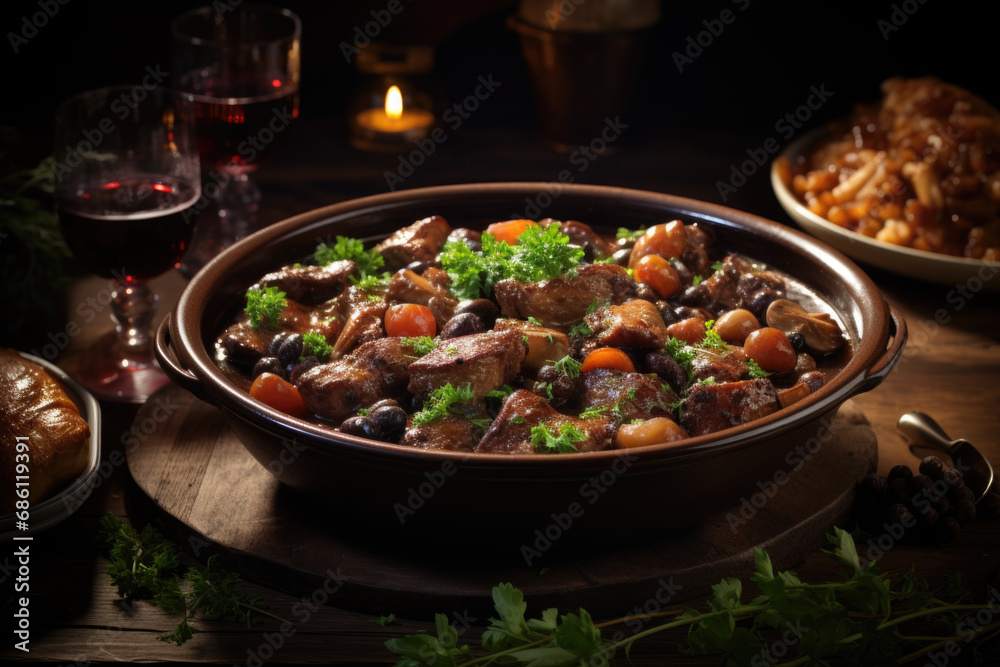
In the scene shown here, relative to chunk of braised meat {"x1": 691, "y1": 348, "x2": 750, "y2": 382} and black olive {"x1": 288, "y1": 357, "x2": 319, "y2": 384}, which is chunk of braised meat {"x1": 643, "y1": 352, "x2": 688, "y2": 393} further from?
black olive {"x1": 288, "y1": 357, "x2": 319, "y2": 384}

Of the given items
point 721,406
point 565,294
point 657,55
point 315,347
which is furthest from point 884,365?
point 657,55

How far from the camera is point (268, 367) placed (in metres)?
2.90

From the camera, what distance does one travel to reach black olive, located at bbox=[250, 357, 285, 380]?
114 inches

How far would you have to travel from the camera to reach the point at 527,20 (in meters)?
5.15

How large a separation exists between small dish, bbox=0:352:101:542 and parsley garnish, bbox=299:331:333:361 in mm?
678

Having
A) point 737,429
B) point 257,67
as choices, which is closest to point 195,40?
point 257,67

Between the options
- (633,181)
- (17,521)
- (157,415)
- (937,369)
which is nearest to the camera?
(17,521)

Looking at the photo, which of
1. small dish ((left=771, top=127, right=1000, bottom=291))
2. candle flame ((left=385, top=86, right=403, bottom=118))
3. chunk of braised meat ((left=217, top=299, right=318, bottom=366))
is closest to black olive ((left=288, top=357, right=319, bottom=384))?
chunk of braised meat ((left=217, top=299, right=318, bottom=366))

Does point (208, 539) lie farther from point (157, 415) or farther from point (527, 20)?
point (527, 20)

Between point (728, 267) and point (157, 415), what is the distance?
2.03 metres

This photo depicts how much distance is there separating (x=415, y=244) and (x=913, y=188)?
2.56m

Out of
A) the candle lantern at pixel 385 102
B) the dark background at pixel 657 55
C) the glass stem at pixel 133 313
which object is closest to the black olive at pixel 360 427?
the glass stem at pixel 133 313

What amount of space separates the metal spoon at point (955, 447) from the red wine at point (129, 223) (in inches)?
106

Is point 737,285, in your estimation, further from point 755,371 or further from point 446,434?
point 446,434
